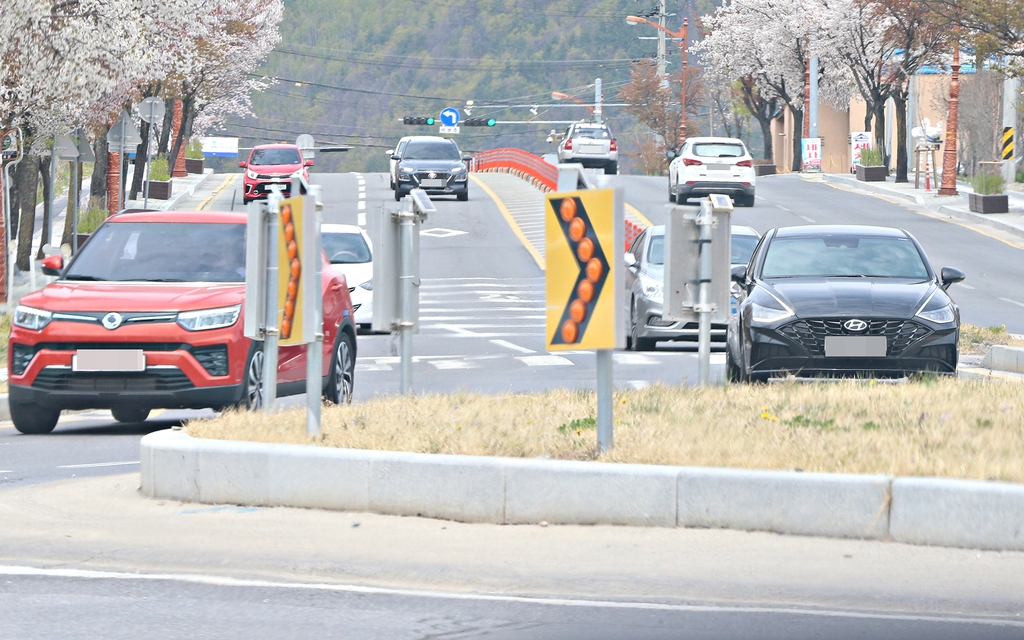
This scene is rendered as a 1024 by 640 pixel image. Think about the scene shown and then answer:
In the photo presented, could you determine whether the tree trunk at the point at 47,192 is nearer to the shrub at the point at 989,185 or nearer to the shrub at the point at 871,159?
the shrub at the point at 989,185

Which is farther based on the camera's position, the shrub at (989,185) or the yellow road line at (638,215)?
the shrub at (989,185)

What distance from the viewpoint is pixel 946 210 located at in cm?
4197

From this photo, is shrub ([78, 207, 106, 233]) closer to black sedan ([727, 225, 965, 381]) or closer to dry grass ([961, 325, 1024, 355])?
dry grass ([961, 325, 1024, 355])

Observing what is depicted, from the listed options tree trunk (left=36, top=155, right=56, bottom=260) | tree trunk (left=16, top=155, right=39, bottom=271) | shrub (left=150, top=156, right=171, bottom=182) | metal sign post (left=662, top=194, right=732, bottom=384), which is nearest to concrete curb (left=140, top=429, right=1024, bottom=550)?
metal sign post (left=662, top=194, right=732, bottom=384)

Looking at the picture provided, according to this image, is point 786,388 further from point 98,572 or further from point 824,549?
point 98,572

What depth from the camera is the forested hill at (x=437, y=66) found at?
13412 centimetres

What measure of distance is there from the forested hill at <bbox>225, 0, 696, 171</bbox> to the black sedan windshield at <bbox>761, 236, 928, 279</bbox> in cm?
11919

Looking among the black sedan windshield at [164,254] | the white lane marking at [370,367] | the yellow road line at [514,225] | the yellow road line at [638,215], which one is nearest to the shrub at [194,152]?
the yellow road line at [514,225]

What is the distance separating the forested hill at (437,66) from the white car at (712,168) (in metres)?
93.6

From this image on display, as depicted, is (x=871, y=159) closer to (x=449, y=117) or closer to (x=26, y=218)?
(x=449, y=117)

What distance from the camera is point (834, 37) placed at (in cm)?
6309

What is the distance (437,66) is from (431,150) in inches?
3837

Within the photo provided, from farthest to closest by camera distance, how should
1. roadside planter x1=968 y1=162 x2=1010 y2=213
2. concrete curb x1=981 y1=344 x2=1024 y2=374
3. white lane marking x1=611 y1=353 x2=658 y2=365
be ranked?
roadside planter x1=968 y1=162 x2=1010 y2=213
white lane marking x1=611 y1=353 x2=658 y2=365
concrete curb x1=981 y1=344 x2=1024 y2=374

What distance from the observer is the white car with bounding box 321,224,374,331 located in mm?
19922
